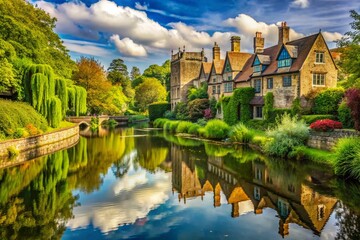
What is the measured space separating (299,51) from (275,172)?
1636cm

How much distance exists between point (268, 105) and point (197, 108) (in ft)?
40.6

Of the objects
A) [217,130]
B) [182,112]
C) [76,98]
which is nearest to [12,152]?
[217,130]

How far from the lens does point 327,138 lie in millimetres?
17953

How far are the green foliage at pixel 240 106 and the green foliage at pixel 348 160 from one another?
56.4ft

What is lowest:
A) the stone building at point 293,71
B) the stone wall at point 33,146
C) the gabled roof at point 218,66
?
the stone wall at point 33,146

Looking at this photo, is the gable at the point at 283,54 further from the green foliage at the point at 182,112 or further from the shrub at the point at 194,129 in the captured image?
the green foliage at the point at 182,112

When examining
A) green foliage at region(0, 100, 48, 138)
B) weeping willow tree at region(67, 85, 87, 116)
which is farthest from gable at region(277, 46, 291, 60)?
weeping willow tree at region(67, 85, 87, 116)

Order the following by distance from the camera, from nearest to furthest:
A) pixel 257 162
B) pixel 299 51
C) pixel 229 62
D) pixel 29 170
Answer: pixel 29 170
pixel 257 162
pixel 299 51
pixel 229 62

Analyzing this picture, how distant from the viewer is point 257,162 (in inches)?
713

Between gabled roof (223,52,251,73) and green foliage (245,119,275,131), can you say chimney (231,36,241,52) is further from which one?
green foliage (245,119,275,131)

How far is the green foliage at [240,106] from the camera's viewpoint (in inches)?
1242

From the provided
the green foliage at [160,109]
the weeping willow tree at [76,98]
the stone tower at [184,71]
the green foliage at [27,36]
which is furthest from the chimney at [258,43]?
the green foliage at [160,109]

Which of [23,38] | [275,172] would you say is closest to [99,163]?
[275,172]

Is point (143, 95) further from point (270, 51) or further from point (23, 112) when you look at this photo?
point (23, 112)
